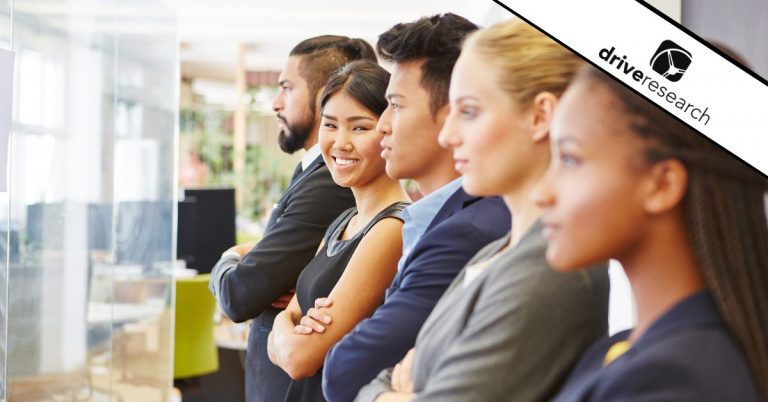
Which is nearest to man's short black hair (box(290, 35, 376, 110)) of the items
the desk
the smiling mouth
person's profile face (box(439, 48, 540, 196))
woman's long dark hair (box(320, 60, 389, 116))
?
woman's long dark hair (box(320, 60, 389, 116))

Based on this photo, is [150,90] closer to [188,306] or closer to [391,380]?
[188,306]

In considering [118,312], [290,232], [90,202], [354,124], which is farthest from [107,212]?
[354,124]

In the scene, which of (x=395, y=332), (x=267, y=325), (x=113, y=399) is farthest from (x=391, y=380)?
(x=113, y=399)

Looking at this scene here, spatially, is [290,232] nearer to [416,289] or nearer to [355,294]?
[355,294]

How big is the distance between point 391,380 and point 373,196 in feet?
2.13

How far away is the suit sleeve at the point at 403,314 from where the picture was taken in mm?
1253

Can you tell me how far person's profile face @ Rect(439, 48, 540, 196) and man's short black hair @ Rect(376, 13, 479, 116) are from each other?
1.23ft

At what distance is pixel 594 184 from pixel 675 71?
0.19 m

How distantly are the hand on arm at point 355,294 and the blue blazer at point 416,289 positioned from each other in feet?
0.82

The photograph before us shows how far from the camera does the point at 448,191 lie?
1.37m

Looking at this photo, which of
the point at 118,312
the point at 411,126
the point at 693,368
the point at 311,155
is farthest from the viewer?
the point at 118,312

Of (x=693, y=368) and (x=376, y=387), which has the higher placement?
(x=693, y=368)

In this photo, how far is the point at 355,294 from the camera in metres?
1.70

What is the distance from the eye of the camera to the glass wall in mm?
3609
